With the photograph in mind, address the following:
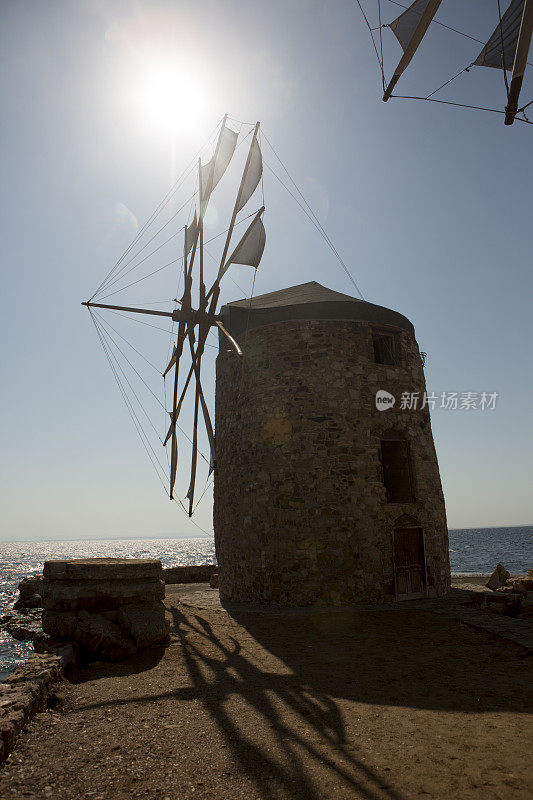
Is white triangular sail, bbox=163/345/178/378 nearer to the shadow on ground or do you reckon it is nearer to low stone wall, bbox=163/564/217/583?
low stone wall, bbox=163/564/217/583

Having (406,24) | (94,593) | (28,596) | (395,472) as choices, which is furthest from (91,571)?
(406,24)

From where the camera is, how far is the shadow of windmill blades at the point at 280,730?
3.55 m

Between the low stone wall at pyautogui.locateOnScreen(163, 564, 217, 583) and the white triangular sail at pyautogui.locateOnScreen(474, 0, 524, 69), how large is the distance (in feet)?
69.5

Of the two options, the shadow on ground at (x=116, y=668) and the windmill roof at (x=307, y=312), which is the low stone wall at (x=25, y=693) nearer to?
the shadow on ground at (x=116, y=668)

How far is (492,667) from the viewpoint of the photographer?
6660 mm

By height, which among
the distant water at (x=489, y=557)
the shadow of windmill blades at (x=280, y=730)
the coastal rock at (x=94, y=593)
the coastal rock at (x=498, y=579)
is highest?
the coastal rock at (x=94, y=593)

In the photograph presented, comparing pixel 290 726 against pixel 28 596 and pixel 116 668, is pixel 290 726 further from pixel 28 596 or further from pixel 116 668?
pixel 28 596

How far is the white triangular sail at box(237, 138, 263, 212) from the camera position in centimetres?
1508

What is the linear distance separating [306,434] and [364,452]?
168 centimetres

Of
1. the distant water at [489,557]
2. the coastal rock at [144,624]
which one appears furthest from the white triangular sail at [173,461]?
the distant water at [489,557]

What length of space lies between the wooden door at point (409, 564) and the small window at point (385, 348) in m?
5.07

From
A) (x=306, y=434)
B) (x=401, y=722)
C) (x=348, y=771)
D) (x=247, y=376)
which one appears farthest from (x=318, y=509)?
(x=348, y=771)

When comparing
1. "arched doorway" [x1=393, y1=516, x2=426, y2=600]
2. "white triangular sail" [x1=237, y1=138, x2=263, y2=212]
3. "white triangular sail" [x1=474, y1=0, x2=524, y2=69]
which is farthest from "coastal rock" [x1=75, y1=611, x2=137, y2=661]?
"white triangular sail" [x1=474, y1=0, x2=524, y2=69]

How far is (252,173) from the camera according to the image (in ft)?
49.7
